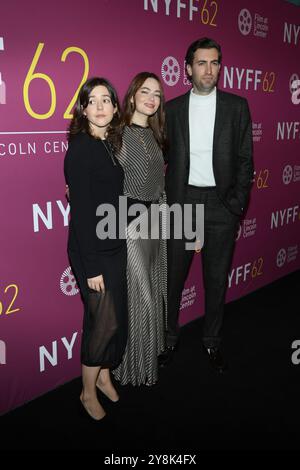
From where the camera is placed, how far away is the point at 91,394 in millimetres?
2340

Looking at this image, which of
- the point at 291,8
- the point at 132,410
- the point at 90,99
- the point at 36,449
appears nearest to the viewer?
the point at 90,99

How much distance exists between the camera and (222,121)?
105 inches

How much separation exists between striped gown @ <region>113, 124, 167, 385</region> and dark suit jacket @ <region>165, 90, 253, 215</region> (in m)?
0.32

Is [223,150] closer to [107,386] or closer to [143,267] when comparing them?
[143,267]

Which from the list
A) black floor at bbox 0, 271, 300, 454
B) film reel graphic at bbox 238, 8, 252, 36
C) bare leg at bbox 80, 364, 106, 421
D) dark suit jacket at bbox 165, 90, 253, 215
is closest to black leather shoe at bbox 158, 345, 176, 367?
black floor at bbox 0, 271, 300, 454

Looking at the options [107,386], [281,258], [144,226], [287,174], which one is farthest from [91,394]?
[287,174]

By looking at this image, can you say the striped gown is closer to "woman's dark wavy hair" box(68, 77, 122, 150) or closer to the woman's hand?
"woman's dark wavy hair" box(68, 77, 122, 150)

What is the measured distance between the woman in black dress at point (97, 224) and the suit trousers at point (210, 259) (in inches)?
29.1

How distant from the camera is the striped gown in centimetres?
223

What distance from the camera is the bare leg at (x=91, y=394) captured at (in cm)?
229

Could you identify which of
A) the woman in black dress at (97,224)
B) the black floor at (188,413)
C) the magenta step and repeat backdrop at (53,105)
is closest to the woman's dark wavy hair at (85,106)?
the woman in black dress at (97,224)
